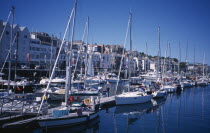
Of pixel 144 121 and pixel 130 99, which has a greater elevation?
pixel 130 99

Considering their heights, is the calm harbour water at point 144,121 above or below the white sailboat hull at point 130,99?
below

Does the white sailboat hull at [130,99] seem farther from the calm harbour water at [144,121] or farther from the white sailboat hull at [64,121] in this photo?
the white sailboat hull at [64,121]

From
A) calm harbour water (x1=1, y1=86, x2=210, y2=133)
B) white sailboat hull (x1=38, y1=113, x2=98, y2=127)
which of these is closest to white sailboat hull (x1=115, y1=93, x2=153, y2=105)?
calm harbour water (x1=1, y1=86, x2=210, y2=133)

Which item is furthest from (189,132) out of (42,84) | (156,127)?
(42,84)

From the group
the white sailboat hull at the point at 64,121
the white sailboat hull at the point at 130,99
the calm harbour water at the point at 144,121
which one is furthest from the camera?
the white sailboat hull at the point at 130,99

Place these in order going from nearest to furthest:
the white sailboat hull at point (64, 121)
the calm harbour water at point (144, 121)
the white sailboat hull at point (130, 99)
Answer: the white sailboat hull at point (64, 121) < the calm harbour water at point (144, 121) < the white sailboat hull at point (130, 99)

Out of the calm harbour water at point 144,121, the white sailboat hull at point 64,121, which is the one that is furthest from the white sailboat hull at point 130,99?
the white sailboat hull at point 64,121

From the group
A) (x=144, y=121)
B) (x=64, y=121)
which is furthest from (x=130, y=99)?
(x=64, y=121)

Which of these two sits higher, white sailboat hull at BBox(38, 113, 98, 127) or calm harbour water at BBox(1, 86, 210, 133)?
white sailboat hull at BBox(38, 113, 98, 127)

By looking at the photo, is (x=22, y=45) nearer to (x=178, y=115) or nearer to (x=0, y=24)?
(x=0, y=24)

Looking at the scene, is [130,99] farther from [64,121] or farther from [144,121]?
[64,121]

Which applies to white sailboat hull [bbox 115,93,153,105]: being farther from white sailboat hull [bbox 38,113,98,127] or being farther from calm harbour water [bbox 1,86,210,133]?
white sailboat hull [bbox 38,113,98,127]

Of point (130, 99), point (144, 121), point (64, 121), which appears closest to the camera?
point (64, 121)

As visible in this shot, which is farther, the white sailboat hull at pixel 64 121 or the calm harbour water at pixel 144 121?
the calm harbour water at pixel 144 121
